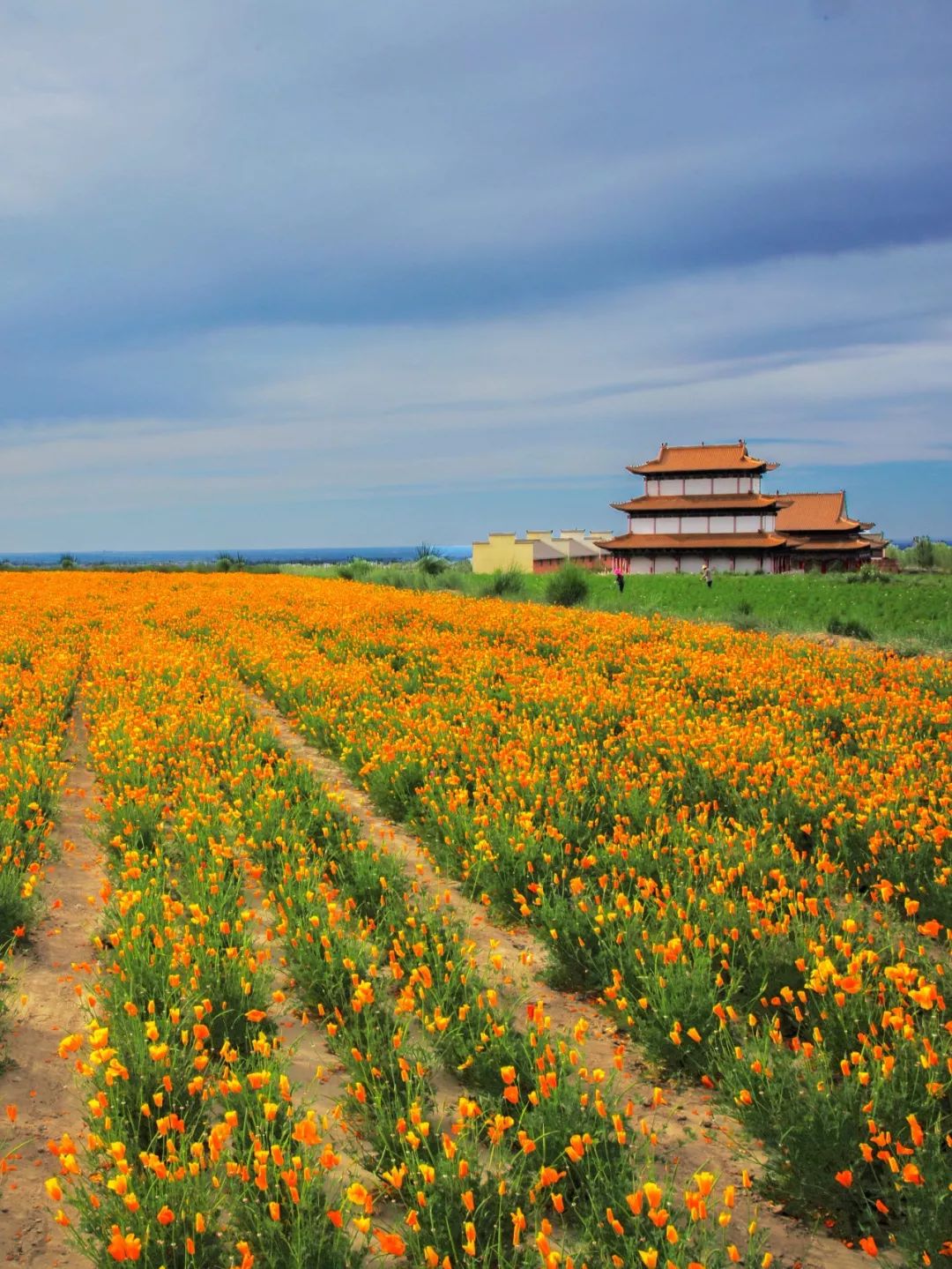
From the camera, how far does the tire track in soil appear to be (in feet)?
9.91

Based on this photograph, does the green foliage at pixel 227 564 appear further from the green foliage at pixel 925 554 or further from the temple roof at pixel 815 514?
the temple roof at pixel 815 514

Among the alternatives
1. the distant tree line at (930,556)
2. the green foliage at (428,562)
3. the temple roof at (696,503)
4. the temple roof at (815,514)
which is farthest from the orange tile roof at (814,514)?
the green foliage at (428,562)

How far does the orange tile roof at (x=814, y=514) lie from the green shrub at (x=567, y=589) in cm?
3922

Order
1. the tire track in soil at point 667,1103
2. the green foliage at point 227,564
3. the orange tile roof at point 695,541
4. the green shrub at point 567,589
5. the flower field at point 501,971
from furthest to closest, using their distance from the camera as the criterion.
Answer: the orange tile roof at point 695,541 → the green foliage at point 227,564 → the green shrub at point 567,589 → the tire track in soil at point 667,1103 → the flower field at point 501,971

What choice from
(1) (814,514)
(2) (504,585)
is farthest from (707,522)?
(2) (504,585)

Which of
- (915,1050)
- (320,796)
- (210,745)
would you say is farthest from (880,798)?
(210,745)

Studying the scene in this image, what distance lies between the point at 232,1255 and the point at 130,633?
1419cm

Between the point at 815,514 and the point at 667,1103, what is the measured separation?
64.5 meters

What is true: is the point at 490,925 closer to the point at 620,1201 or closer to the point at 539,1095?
the point at 539,1095

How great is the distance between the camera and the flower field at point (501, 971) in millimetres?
2885

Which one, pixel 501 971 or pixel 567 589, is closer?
pixel 501 971

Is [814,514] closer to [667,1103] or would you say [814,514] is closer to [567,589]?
[567,589]

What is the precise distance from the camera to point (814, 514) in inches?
2466

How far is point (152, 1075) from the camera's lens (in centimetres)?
347
